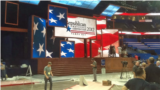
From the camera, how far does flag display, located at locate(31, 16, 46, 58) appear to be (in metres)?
16.6

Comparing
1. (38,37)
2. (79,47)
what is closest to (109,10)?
(79,47)

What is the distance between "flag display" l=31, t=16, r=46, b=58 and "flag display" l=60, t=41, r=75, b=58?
8.37 feet

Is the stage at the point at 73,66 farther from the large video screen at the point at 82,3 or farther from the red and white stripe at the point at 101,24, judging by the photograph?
the large video screen at the point at 82,3

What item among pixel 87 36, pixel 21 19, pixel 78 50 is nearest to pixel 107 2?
pixel 87 36

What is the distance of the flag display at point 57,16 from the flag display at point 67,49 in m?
2.68

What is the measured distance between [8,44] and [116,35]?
48.8 ft

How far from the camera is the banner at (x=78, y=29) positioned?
18.2 metres

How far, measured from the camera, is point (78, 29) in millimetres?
19375

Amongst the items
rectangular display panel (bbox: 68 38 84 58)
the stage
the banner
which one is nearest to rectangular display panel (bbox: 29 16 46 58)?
the stage

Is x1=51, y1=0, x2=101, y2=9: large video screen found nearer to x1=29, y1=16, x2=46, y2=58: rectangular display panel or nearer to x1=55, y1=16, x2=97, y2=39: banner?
x1=55, y1=16, x2=97, y2=39: banner

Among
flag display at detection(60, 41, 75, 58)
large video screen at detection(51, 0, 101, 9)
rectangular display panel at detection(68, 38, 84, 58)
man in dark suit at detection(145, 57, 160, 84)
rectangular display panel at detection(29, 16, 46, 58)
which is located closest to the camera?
man in dark suit at detection(145, 57, 160, 84)

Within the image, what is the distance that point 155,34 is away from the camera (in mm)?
41031

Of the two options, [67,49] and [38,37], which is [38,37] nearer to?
[38,37]

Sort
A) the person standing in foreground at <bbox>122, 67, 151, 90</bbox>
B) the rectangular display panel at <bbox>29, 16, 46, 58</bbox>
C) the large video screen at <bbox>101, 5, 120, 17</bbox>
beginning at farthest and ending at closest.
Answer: the large video screen at <bbox>101, 5, 120, 17</bbox>, the rectangular display panel at <bbox>29, 16, 46, 58</bbox>, the person standing in foreground at <bbox>122, 67, 151, 90</bbox>
